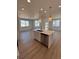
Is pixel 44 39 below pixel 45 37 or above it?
below

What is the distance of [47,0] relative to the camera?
362 cm

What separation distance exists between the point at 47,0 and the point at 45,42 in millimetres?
2574

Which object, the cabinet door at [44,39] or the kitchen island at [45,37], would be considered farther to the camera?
the cabinet door at [44,39]

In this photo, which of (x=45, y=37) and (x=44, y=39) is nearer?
(x=45, y=37)

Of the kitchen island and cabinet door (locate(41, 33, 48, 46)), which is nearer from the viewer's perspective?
the kitchen island
